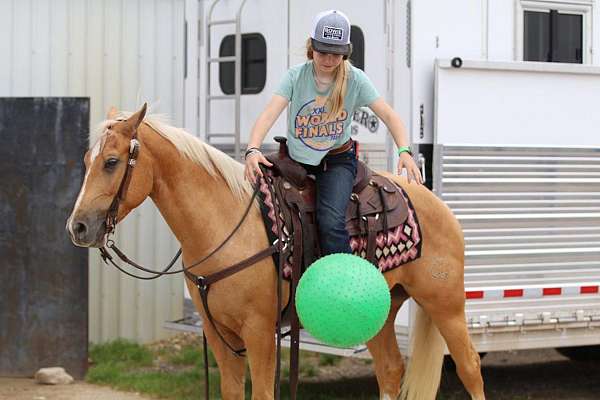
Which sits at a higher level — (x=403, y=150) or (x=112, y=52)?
(x=112, y=52)

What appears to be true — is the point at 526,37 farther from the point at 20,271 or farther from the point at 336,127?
the point at 20,271

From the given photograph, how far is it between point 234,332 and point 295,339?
34 centimetres

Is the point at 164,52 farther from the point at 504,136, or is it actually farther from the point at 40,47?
the point at 504,136

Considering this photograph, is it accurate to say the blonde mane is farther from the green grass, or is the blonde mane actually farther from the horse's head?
the green grass

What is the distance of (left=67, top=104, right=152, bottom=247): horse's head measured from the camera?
4547 millimetres

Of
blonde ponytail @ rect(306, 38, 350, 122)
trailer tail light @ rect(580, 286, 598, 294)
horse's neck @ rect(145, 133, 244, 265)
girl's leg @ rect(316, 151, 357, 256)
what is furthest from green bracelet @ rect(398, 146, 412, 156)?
trailer tail light @ rect(580, 286, 598, 294)

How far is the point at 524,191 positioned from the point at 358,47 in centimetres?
151

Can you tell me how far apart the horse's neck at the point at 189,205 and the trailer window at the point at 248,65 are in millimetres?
2726

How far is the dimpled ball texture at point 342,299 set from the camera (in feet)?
15.1

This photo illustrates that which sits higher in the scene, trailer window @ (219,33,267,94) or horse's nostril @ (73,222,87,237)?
trailer window @ (219,33,267,94)

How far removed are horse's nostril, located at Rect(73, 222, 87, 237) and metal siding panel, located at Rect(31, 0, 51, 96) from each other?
4.83 m

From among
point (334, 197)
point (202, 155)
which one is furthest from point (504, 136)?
point (202, 155)

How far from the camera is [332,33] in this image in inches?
191

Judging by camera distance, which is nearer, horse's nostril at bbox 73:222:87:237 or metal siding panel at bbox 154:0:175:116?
horse's nostril at bbox 73:222:87:237
